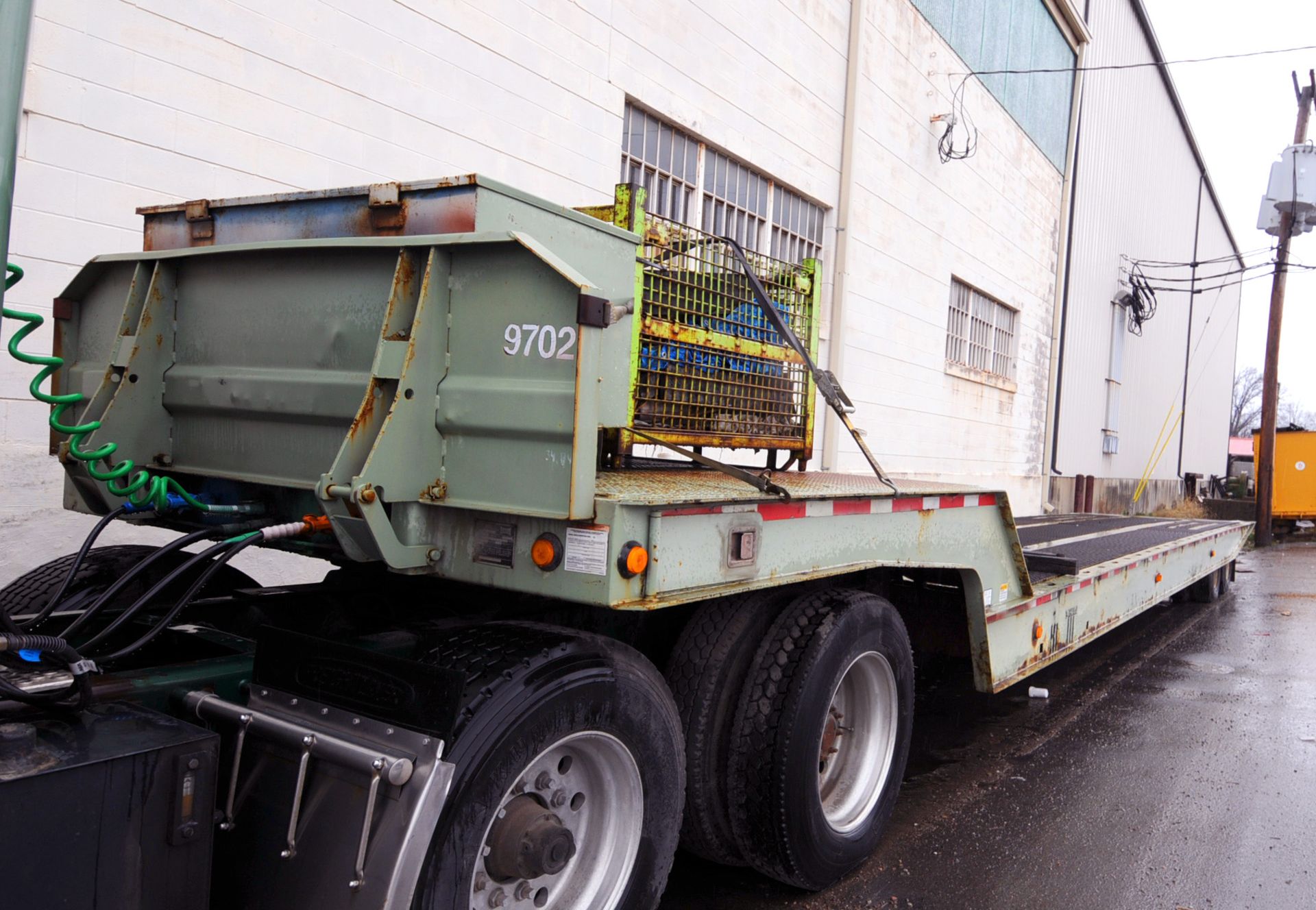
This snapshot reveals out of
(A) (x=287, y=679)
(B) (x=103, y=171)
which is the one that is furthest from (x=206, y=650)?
(B) (x=103, y=171)

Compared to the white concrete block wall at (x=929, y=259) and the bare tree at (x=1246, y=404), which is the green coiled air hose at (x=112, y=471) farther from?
the bare tree at (x=1246, y=404)

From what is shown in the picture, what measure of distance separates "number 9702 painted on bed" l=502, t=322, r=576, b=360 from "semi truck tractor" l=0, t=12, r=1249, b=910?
0.05 ft

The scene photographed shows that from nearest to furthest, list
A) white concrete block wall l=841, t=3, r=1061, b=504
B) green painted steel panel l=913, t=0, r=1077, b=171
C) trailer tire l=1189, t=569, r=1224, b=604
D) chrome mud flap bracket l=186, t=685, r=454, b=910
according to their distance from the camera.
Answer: chrome mud flap bracket l=186, t=685, r=454, b=910 < trailer tire l=1189, t=569, r=1224, b=604 < white concrete block wall l=841, t=3, r=1061, b=504 < green painted steel panel l=913, t=0, r=1077, b=171

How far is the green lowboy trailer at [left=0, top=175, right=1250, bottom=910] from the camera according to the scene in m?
2.14

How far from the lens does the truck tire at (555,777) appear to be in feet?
7.06

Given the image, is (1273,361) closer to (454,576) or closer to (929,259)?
(929,259)

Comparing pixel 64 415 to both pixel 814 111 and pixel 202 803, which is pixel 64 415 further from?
pixel 814 111

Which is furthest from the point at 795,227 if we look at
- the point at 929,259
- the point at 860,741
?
the point at 860,741

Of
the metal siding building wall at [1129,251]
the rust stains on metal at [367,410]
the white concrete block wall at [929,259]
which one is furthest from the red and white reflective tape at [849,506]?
the metal siding building wall at [1129,251]

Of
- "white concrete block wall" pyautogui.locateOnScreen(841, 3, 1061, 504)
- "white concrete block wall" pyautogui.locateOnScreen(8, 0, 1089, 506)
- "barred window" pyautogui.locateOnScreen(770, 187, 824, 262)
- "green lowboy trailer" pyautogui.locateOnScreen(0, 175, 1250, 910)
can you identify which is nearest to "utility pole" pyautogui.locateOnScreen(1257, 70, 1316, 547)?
"white concrete block wall" pyautogui.locateOnScreen(841, 3, 1061, 504)

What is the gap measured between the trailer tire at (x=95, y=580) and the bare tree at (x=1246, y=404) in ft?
282

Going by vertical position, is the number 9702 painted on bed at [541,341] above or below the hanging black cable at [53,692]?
above

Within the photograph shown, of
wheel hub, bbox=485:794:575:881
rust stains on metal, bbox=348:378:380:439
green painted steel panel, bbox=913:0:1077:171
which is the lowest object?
wheel hub, bbox=485:794:575:881

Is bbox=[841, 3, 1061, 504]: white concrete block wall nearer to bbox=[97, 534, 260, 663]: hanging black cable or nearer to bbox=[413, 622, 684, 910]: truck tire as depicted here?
bbox=[413, 622, 684, 910]: truck tire
